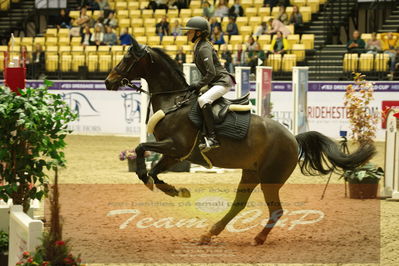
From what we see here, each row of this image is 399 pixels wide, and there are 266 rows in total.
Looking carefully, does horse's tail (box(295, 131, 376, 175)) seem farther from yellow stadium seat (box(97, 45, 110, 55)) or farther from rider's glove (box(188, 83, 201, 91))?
yellow stadium seat (box(97, 45, 110, 55))

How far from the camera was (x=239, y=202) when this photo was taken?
8.23 meters

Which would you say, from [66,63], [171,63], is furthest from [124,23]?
[171,63]

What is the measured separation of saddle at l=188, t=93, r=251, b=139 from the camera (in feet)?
Result: 26.3

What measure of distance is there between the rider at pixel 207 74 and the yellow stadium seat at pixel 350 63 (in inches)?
513

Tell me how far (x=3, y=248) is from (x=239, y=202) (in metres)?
2.93

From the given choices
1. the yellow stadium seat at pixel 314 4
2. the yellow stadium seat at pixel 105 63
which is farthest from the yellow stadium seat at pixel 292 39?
the yellow stadium seat at pixel 105 63

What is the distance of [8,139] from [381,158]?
1178 centimetres

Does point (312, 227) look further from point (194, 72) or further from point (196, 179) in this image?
point (194, 72)

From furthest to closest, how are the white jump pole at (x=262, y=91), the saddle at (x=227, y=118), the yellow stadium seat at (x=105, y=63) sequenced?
the yellow stadium seat at (x=105, y=63)
the white jump pole at (x=262, y=91)
the saddle at (x=227, y=118)

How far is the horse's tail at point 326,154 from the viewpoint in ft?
28.1

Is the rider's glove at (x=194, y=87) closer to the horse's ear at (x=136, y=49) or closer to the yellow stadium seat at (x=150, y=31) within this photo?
the horse's ear at (x=136, y=49)

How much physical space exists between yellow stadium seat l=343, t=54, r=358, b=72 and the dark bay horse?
1227cm

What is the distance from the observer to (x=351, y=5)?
23.9 m

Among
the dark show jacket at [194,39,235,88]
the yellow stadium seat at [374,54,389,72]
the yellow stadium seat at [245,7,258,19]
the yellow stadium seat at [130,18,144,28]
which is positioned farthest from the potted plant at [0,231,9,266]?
the yellow stadium seat at [130,18,144,28]
